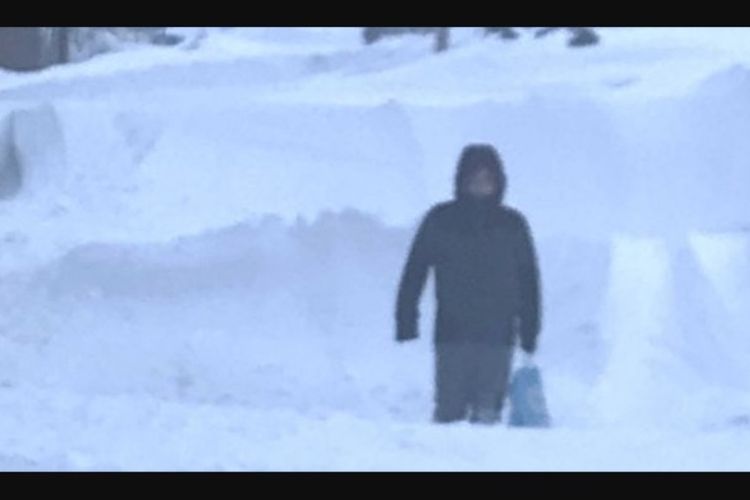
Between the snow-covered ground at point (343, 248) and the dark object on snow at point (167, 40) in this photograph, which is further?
the dark object on snow at point (167, 40)

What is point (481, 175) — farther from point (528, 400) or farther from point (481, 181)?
point (528, 400)

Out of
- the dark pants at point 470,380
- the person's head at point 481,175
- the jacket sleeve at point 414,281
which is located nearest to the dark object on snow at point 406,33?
the person's head at point 481,175

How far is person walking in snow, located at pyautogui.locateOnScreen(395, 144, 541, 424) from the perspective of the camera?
3.46 meters

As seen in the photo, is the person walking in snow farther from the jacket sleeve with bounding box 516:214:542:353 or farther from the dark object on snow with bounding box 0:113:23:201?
the dark object on snow with bounding box 0:113:23:201

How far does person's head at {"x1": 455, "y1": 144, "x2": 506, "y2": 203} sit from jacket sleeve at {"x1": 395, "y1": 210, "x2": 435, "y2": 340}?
3.4 inches

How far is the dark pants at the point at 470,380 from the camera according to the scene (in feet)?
11.4

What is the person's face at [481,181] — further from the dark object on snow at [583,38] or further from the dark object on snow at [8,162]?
the dark object on snow at [8,162]

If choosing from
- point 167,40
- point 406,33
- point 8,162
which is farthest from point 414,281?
point 8,162

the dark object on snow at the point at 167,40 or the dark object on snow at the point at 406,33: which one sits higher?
the dark object on snow at the point at 406,33

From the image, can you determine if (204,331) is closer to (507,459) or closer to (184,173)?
(184,173)

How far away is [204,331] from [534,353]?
651 millimetres

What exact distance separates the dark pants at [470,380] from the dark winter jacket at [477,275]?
0.02 m

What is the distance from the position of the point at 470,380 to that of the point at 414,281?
0.22 meters

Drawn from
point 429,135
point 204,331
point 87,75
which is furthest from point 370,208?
point 87,75
